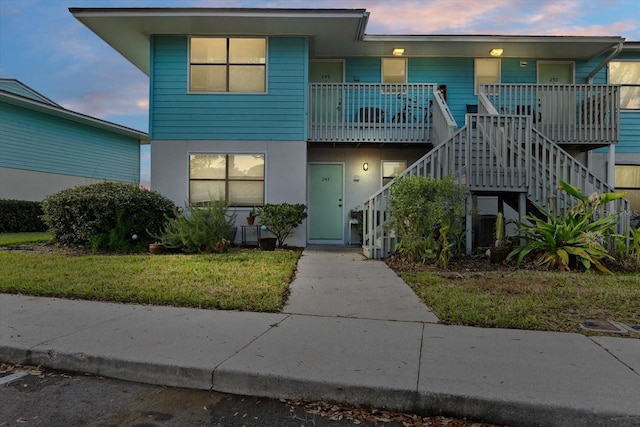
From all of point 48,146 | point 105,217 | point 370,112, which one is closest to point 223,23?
point 370,112

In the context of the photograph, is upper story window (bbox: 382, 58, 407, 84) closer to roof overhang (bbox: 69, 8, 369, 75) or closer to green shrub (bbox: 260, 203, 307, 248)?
roof overhang (bbox: 69, 8, 369, 75)

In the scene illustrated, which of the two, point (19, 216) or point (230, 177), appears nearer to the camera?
point (230, 177)

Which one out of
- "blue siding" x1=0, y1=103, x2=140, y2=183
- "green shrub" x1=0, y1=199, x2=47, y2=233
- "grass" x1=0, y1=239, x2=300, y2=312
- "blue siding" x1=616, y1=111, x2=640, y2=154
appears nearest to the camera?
"grass" x1=0, y1=239, x2=300, y2=312

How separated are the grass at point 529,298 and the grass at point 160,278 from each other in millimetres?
2062

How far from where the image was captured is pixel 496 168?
9.16 metres

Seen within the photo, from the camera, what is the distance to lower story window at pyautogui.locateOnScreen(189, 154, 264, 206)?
1138cm

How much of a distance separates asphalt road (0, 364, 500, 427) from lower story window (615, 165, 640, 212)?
490 inches

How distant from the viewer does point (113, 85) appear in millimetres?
21500

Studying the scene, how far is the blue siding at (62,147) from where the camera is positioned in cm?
1594

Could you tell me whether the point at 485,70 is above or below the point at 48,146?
above

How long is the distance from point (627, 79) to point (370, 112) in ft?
24.9

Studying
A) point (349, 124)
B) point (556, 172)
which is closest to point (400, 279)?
point (556, 172)

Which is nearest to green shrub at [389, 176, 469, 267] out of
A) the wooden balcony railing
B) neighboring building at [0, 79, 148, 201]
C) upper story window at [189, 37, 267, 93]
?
the wooden balcony railing

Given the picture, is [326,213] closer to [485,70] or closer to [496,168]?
[496,168]
